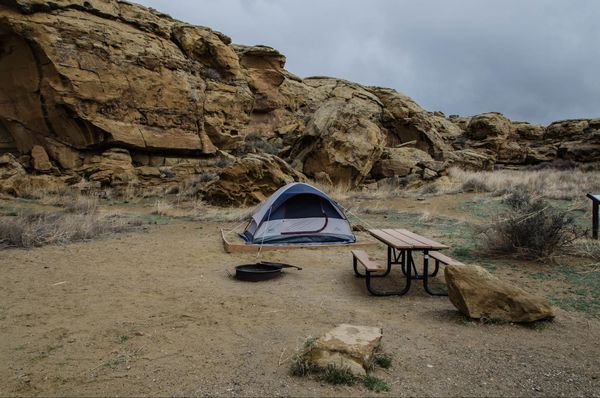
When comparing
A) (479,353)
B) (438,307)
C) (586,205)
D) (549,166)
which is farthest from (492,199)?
(549,166)

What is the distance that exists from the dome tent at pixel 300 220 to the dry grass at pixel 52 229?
3386 millimetres

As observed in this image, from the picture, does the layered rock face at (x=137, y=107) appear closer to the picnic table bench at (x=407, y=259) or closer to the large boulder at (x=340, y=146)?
the large boulder at (x=340, y=146)

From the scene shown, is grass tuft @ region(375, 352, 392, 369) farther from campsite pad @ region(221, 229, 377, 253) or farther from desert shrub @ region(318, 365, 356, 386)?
campsite pad @ region(221, 229, 377, 253)

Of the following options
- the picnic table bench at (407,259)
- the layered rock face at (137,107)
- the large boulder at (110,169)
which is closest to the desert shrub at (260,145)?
the layered rock face at (137,107)

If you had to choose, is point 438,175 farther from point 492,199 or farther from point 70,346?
point 70,346

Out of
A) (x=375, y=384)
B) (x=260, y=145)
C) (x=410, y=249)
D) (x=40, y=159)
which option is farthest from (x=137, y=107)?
(x=375, y=384)

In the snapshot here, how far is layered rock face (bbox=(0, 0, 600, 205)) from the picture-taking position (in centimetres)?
1722

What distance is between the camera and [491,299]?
15.1ft

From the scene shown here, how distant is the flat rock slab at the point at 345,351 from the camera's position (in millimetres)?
3275

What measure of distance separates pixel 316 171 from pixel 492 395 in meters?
16.8

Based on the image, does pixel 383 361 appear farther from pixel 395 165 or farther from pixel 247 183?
pixel 395 165

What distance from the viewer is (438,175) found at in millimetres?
21094

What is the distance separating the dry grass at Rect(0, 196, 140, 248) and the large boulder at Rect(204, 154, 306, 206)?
13.3ft

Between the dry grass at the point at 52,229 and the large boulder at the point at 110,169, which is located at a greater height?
the large boulder at the point at 110,169
